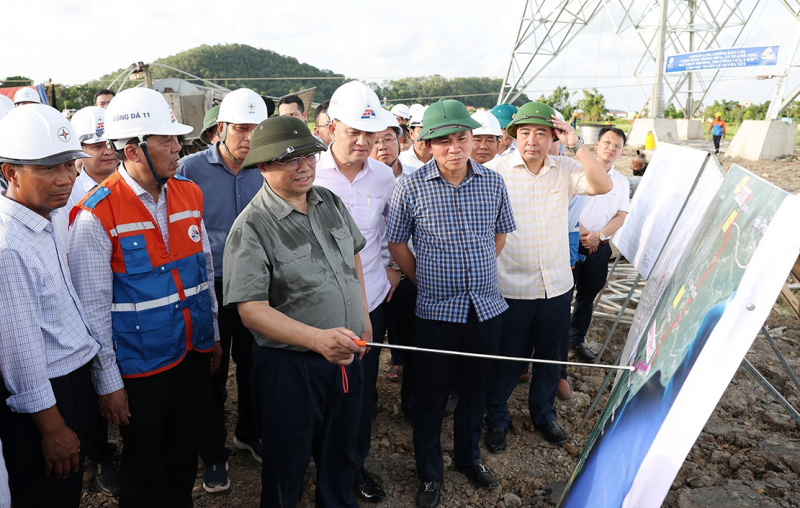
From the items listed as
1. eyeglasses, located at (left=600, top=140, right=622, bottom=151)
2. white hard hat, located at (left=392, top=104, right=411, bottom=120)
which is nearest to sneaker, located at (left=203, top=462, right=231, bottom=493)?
eyeglasses, located at (left=600, top=140, right=622, bottom=151)

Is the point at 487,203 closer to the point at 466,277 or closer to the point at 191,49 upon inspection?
the point at 466,277

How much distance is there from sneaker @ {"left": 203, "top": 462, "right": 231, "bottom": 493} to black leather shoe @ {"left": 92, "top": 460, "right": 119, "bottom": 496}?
0.50 m

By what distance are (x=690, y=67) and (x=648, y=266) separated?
65.3 ft

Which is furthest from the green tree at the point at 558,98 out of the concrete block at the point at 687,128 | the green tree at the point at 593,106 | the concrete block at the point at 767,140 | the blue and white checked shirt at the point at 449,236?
the blue and white checked shirt at the point at 449,236

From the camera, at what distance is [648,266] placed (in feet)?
10.2

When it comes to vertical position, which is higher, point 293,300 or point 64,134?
point 64,134

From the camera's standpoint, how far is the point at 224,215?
9.73 feet

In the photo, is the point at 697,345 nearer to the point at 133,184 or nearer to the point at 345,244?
the point at 345,244

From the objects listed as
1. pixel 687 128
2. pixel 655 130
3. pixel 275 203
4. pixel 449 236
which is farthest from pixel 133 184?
pixel 687 128

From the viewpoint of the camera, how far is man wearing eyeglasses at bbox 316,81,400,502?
278 cm

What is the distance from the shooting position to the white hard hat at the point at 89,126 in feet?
10.9

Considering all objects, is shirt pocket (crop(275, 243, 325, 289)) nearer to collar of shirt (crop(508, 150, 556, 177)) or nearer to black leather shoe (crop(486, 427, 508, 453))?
collar of shirt (crop(508, 150, 556, 177))

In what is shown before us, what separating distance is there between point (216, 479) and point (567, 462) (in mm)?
2039

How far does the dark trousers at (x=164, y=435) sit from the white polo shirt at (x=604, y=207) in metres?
3.00
